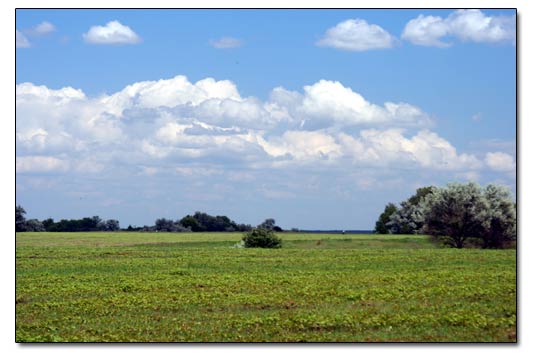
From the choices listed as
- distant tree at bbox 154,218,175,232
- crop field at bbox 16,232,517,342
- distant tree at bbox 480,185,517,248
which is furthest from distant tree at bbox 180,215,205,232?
crop field at bbox 16,232,517,342

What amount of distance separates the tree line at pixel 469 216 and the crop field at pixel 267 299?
17.4 metres

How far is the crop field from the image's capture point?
19.3m

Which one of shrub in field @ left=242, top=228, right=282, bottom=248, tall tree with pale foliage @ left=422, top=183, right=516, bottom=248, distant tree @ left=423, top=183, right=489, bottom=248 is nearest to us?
tall tree with pale foliage @ left=422, top=183, right=516, bottom=248

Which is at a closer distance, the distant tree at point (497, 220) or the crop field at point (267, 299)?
the crop field at point (267, 299)

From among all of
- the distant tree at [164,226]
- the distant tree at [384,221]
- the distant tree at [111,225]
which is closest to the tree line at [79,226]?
the distant tree at [111,225]

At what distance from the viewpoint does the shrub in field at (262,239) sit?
58594 millimetres

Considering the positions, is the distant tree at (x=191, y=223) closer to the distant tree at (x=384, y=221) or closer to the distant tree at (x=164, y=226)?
the distant tree at (x=164, y=226)

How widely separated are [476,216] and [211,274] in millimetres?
30916

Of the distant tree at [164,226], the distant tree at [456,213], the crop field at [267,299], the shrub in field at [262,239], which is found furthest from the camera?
the distant tree at [164,226]

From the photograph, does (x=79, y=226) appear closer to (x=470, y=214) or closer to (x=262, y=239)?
(x=262, y=239)

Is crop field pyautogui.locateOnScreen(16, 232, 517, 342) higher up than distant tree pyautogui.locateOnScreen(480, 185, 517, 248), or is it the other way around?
distant tree pyautogui.locateOnScreen(480, 185, 517, 248)

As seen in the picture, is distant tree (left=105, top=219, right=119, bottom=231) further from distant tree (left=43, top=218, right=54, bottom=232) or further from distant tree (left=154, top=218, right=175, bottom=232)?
distant tree (left=154, top=218, right=175, bottom=232)

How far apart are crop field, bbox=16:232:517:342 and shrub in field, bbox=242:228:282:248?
54.4 ft
